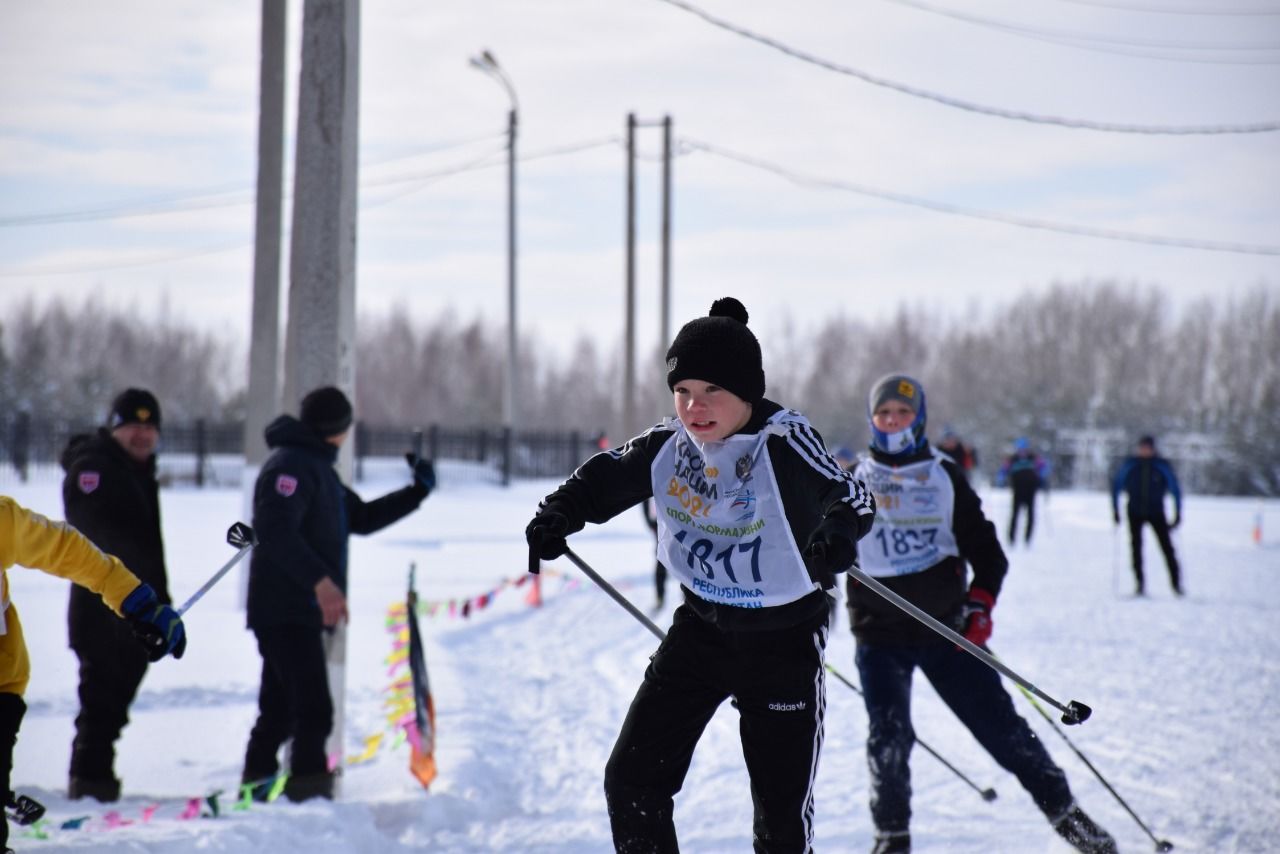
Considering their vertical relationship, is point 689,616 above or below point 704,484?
below

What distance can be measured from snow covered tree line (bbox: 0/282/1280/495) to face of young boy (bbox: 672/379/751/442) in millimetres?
41387

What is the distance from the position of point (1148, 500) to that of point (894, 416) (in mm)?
10205

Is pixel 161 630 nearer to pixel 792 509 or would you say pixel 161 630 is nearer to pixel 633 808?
pixel 633 808

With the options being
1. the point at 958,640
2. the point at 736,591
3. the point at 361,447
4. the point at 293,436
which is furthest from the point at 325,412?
the point at 361,447

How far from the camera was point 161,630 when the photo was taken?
3.46 metres

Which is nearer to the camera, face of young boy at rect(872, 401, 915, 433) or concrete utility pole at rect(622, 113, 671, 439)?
face of young boy at rect(872, 401, 915, 433)

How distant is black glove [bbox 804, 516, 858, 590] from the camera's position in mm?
2986

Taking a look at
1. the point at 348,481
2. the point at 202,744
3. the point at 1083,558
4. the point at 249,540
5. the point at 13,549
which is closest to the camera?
the point at 13,549

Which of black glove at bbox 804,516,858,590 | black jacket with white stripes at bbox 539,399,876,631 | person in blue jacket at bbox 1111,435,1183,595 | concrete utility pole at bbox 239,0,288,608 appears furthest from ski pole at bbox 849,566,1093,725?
person in blue jacket at bbox 1111,435,1183,595

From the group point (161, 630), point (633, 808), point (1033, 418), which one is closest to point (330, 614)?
point (161, 630)

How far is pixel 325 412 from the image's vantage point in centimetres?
527

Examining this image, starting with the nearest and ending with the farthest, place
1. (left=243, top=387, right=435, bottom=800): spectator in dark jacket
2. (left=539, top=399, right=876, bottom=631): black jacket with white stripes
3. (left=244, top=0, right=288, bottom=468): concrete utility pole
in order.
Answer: (left=539, top=399, right=876, bottom=631): black jacket with white stripes
(left=243, top=387, right=435, bottom=800): spectator in dark jacket
(left=244, top=0, right=288, bottom=468): concrete utility pole

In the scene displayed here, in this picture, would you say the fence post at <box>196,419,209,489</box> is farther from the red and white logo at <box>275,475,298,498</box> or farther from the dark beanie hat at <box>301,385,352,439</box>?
the red and white logo at <box>275,475,298,498</box>

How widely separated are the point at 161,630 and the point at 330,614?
4.99ft
